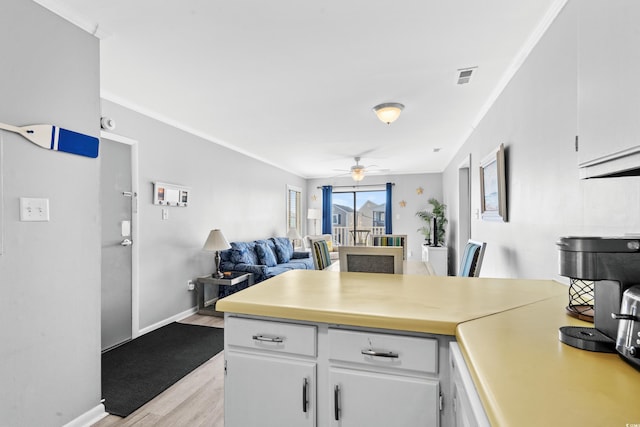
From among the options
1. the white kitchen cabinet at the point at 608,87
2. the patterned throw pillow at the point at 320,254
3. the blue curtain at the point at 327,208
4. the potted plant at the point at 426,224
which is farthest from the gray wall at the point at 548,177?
the blue curtain at the point at 327,208

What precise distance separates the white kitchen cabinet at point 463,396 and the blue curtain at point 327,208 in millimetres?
7380

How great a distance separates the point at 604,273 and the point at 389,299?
2.22ft

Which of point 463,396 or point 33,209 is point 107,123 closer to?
point 33,209

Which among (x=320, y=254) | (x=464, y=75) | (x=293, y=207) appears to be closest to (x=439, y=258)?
(x=320, y=254)

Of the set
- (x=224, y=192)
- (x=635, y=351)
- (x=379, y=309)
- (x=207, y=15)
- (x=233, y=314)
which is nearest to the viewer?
(x=635, y=351)

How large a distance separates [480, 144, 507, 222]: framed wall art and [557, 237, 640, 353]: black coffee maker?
1780 mm

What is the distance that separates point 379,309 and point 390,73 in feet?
6.77

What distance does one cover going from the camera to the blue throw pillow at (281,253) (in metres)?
5.64

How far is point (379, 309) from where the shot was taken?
112 cm

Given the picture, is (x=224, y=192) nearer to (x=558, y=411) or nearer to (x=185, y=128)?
(x=185, y=128)

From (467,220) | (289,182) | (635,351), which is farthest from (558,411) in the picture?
(289,182)

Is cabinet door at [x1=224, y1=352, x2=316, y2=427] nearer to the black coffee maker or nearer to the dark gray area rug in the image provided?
the black coffee maker

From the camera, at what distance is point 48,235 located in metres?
1.69

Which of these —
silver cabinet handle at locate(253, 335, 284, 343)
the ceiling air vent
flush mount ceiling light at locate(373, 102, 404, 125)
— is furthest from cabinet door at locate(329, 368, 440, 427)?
flush mount ceiling light at locate(373, 102, 404, 125)
